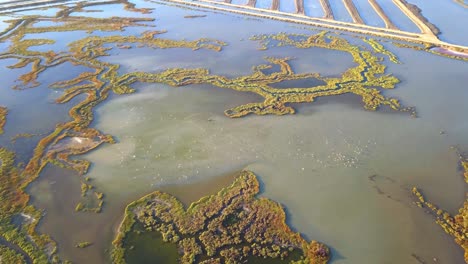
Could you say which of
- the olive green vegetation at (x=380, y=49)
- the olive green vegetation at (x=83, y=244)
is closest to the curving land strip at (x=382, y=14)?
the olive green vegetation at (x=380, y=49)

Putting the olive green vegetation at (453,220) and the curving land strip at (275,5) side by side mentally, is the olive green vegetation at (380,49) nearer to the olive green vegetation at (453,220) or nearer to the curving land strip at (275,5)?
the curving land strip at (275,5)

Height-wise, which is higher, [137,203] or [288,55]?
[288,55]

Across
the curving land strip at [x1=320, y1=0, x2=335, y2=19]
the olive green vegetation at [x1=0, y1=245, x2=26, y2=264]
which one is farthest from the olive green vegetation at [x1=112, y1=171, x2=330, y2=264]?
the curving land strip at [x1=320, y1=0, x2=335, y2=19]

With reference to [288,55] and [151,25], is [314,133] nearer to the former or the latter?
[288,55]

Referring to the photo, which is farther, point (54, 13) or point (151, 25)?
point (54, 13)

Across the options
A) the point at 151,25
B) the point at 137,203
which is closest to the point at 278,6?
the point at 151,25

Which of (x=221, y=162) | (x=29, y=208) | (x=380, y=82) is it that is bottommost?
(x=29, y=208)

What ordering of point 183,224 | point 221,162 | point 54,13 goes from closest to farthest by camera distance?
point 183,224 < point 221,162 < point 54,13

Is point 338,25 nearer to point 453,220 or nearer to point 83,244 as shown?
point 453,220
